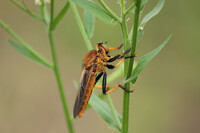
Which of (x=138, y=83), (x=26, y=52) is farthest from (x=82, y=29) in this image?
(x=138, y=83)

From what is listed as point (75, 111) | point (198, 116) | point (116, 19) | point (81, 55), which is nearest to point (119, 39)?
point (81, 55)

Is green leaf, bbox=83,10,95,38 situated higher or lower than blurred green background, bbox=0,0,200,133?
higher

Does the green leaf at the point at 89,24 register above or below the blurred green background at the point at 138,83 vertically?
above

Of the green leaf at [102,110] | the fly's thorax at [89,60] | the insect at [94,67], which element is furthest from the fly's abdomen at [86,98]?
the fly's thorax at [89,60]

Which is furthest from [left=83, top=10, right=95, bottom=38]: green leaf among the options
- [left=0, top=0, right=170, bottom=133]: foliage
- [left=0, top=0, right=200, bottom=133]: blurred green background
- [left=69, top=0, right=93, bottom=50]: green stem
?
[left=0, top=0, right=200, bottom=133]: blurred green background

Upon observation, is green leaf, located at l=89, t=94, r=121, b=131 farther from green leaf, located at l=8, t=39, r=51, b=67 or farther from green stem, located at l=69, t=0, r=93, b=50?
green leaf, located at l=8, t=39, r=51, b=67

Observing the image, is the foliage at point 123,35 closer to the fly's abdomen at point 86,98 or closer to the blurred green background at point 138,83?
the fly's abdomen at point 86,98

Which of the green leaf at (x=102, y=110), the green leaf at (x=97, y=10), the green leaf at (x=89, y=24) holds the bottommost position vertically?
the green leaf at (x=102, y=110)

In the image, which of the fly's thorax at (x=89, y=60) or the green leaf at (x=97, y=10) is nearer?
the green leaf at (x=97, y=10)

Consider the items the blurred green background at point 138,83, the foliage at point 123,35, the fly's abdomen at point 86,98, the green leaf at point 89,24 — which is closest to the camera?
the foliage at point 123,35

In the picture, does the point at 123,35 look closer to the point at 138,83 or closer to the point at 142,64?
the point at 142,64
